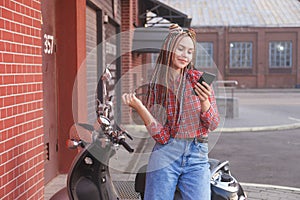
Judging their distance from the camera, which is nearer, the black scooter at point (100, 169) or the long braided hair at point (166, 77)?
the long braided hair at point (166, 77)

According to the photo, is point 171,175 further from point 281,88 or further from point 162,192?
point 281,88

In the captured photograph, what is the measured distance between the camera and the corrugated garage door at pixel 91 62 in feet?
27.6

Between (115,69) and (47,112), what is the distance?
6.80 metres

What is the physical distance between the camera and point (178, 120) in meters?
2.89

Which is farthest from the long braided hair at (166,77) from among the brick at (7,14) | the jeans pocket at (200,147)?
the brick at (7,14)

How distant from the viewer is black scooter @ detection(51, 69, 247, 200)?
10.1 ft

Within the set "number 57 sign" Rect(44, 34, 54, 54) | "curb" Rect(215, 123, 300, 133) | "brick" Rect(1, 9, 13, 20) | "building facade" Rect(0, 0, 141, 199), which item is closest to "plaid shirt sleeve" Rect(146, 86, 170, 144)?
"building facade" Rect(0, 0, 141, 199)

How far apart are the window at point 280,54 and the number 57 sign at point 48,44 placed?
39.9 metres

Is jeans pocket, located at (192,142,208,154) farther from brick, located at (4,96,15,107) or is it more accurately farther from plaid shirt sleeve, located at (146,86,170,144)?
brick, located at (4,96,15,107)

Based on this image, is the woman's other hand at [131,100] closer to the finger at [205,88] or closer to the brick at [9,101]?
the finger at [205,88]

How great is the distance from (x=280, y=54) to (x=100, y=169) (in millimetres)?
42948

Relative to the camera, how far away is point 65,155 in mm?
6848

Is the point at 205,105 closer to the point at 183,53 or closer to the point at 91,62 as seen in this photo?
the point at 183,53

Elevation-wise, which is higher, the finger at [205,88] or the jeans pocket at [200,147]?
the finger at [205,88]
